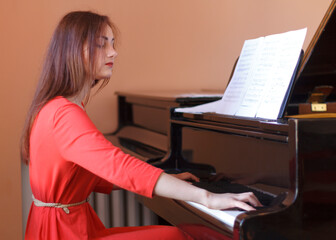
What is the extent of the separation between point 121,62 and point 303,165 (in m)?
2.13

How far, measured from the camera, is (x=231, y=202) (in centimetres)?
126

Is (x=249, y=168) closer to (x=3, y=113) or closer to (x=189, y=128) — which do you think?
(x=189, y=128)

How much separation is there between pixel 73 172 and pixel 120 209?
132 cm

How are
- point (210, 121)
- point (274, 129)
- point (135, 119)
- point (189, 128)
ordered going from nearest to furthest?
1. point (274, 129)
2. point (210, 121)
3. point (189, 128)
4. point (135, 119)

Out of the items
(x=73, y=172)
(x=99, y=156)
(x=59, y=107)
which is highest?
(x=59, y=107)

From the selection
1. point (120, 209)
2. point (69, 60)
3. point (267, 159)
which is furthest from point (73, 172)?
point (120, 209)

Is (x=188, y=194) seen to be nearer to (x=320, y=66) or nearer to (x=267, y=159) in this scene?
(x=267, y=159)

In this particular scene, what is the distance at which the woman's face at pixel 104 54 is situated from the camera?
1530mm

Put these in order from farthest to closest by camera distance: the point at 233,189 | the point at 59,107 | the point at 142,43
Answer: the point at 142,43 < the point at 233,189 < the point at 59,107

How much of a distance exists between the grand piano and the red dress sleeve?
0.80 feet

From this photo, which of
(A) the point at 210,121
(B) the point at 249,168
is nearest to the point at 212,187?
(B) the point at 249,168

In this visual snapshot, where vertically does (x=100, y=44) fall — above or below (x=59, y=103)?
above

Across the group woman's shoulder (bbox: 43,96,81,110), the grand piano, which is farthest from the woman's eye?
the grand piano

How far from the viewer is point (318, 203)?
1.24 meters
